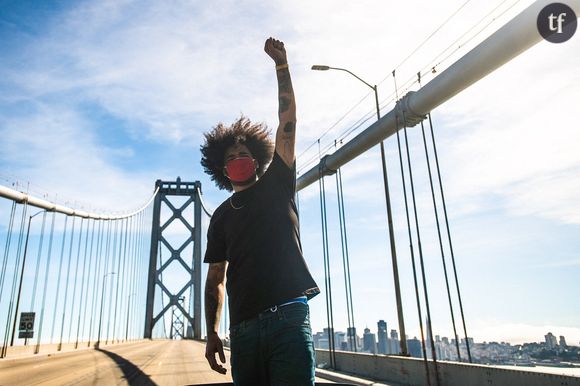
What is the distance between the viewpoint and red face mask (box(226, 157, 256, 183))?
96.5 inches

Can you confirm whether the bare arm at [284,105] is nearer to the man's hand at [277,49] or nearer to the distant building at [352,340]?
the man's hand at [277,49]

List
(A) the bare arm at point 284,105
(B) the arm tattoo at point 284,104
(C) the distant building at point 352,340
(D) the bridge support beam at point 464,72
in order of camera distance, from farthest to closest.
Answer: (C) the distant building at point 352,340 < (D) the bridge support beam at point 464,72 < (B) the arm tattoo at point 284,104 < (A) the bare arm at point 284,105

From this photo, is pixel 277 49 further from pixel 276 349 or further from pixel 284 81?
pixel 276 349

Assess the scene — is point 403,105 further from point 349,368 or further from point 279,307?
point 279,307

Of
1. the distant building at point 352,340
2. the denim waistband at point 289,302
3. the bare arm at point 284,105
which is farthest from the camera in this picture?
the distant building at point 352,340

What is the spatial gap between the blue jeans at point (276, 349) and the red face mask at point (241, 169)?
2.55 ft

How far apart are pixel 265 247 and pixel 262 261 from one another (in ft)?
0.22

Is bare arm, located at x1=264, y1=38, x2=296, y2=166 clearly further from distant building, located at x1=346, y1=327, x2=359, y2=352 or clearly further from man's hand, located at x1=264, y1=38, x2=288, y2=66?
distant building, located at x1=346, y1=327, x2=359, y2=352

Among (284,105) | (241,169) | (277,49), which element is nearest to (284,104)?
(284,105)

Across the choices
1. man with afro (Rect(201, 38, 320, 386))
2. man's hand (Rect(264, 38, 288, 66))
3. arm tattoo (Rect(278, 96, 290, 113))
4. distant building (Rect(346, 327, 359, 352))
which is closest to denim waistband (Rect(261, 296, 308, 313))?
man with afro (Rect(201, 38, 320, 386))

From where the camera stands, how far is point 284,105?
2479 mm

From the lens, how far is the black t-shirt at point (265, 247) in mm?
2037

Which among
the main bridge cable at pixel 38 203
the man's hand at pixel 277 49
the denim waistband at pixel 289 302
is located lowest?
the denim waistband at pixel 289 302

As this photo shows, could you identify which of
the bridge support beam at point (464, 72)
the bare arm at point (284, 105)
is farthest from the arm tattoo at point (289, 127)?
the bridge support beam at point (464, 72)
